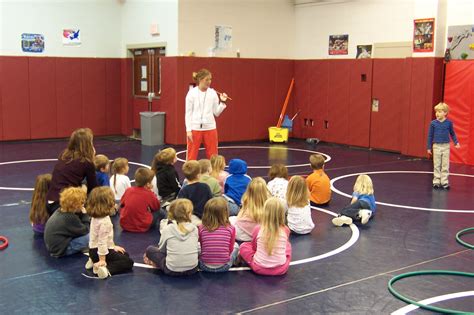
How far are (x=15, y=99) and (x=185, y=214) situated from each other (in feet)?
40.8

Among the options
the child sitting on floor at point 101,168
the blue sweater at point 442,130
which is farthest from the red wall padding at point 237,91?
the child sitting on floor at point 101,168

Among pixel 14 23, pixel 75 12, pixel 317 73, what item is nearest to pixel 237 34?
pixel 317 73

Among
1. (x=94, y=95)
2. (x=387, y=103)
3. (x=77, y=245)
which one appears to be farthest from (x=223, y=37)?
(x=77, y=245)

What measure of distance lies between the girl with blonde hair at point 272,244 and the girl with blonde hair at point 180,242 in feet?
2.07

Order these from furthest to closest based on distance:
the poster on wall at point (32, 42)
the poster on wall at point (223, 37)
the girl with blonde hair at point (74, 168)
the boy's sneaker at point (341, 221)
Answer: the poster on wall at point (223, 37) < the poster on wall at point (32, 42) < the boy's sneaker at point (341, 221) < the girl with blonde hair at point (74, 168)

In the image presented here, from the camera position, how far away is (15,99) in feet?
54.4

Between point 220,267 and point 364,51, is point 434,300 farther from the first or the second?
point 364,51

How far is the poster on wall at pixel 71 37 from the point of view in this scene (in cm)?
1712

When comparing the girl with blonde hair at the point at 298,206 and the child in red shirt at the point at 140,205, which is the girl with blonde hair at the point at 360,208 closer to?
the girl with blonde hair at the point at 298,206

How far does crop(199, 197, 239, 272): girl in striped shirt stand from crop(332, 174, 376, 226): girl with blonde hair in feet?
8.06

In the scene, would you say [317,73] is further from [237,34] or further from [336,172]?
[336,172]

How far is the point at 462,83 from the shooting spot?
13.9 meters

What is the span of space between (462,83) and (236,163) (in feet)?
26.7

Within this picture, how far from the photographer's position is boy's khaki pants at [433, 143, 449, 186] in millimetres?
10664
